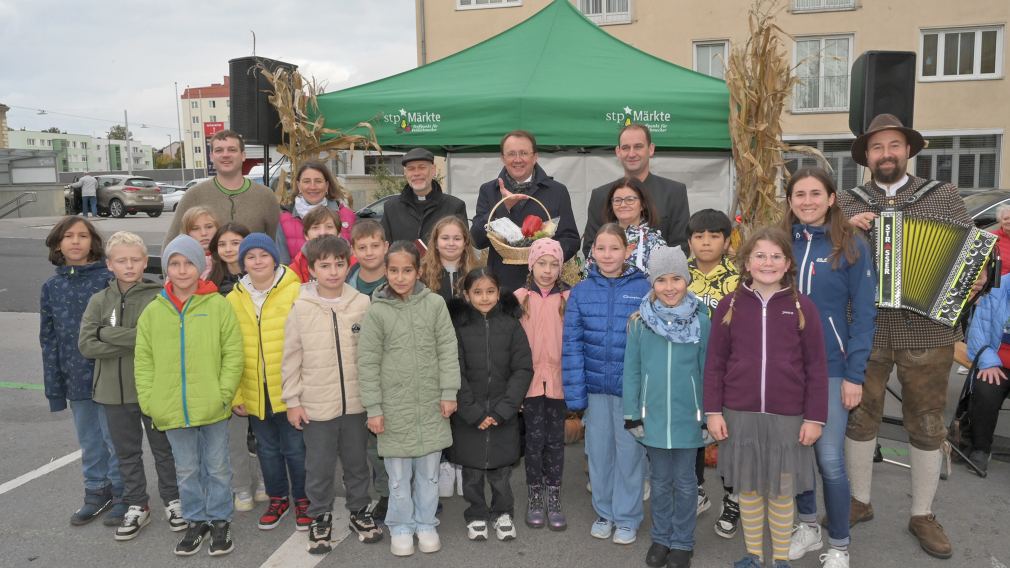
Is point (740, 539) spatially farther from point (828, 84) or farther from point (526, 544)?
point (828, 84)

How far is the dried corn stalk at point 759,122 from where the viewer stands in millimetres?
5586

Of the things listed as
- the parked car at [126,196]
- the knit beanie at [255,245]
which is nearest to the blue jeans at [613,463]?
the knit beanie at [255,245]

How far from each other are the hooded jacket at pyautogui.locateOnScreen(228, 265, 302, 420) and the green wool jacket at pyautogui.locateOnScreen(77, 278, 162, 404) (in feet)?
1.66

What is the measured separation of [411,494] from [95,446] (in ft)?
6.14

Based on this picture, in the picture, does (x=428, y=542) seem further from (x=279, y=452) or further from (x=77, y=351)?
(x=77, y=351)

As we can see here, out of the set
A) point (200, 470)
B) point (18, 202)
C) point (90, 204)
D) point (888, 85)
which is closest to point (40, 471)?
point (200, 470)

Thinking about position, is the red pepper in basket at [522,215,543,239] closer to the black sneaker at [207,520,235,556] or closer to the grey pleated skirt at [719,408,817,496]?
the grey pleated skirt at [719,408,817,496]

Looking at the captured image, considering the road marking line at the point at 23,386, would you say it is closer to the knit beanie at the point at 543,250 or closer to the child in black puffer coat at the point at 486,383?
the child in black puffer coat at the point at 486,383

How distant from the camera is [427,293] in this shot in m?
3.81

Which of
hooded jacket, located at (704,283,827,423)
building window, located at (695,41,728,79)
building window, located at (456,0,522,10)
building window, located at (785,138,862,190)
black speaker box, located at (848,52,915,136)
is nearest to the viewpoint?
hooded jacket, located at (704,283,827,423)

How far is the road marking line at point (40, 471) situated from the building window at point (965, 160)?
2215cm

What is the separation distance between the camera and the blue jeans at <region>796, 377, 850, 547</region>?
11.2ft

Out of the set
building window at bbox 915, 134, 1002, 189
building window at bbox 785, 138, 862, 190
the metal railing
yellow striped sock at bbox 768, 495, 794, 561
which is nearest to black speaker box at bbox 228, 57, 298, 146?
yellow striped sock at bbox 768, 495, 794, 561

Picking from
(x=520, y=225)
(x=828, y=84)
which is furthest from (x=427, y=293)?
(x=828, y=84)
